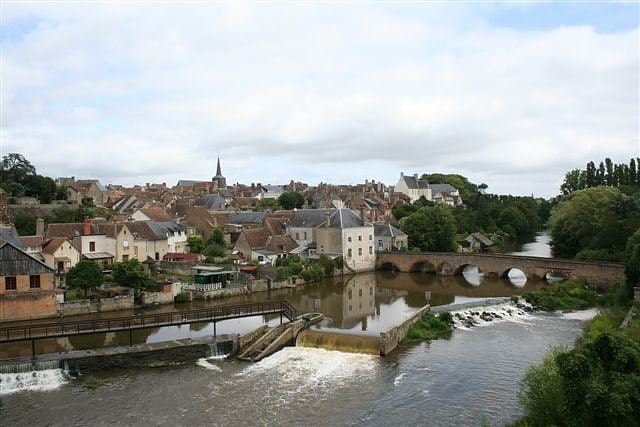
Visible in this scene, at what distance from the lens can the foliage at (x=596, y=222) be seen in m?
47.2

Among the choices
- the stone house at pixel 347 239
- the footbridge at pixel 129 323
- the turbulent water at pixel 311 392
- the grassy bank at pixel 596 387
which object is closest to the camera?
the grassy bank at pixel 596 387

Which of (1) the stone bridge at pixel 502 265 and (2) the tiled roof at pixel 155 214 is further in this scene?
(2) the tiled roof at pixel 155 214

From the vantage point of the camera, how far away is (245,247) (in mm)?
53656

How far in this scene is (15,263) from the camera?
3244 centimetres

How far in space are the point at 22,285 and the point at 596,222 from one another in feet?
149

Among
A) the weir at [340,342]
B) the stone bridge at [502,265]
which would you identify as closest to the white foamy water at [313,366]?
the weir at [340,342]

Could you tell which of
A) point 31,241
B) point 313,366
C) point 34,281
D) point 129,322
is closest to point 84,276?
point 34,281

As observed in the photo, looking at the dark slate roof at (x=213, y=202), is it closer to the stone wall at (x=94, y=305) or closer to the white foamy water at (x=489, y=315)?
the stone wall at (x=94, y=305)

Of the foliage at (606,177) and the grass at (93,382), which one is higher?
the foliage at (606,177)

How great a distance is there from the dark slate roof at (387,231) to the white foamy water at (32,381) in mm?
41258

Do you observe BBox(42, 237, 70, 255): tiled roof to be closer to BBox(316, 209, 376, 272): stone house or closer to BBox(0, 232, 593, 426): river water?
BBox(0, 232, 593, 426): river water

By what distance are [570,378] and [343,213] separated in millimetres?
40839

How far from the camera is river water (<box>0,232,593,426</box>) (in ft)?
65.3

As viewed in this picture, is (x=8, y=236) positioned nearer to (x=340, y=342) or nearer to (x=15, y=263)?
(x=15, y=263)
